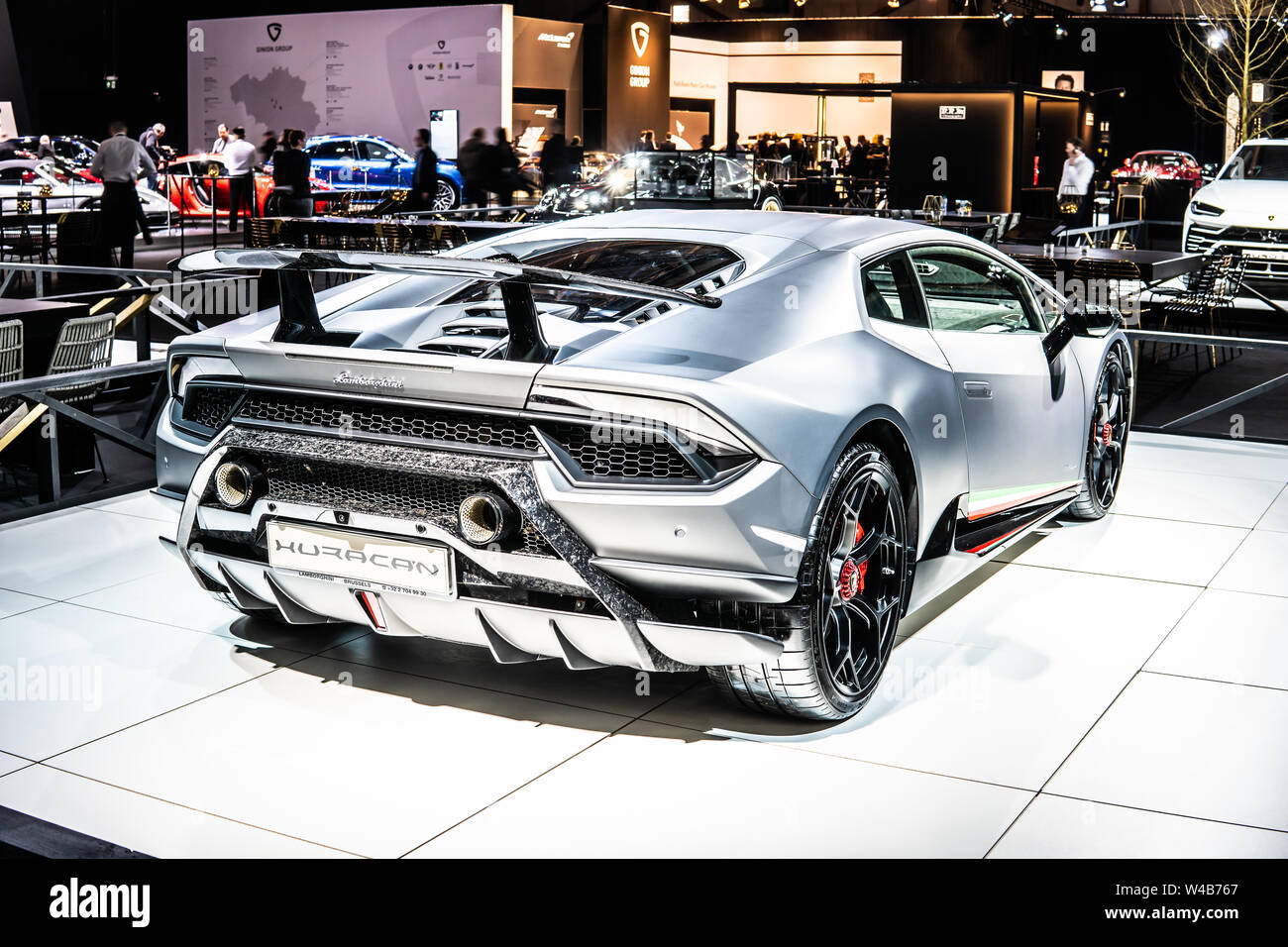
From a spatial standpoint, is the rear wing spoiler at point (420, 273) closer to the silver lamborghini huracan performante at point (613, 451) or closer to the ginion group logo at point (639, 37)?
the silver lamborghini huracan performante at point (613, 451)

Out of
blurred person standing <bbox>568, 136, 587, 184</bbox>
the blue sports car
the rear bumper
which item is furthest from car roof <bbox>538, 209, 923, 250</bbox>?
the blue sports car

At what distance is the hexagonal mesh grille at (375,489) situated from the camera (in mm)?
3391

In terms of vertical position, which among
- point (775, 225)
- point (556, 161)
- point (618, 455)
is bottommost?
point (618, 455)

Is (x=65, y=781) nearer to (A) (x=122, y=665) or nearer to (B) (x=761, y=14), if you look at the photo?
(A) (x=122, y=665)

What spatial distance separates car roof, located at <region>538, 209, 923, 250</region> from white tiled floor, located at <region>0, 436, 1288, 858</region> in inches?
53.4

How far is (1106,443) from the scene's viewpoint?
594 cm

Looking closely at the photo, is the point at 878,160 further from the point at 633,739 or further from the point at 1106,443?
the point at 633,739

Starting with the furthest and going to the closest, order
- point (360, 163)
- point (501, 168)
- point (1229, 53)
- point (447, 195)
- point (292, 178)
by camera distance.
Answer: point (1229, 53) → point (360, 163) → point (447, 195) → point (501, 168) → point (292, 178)

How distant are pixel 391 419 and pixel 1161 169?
1202 inches

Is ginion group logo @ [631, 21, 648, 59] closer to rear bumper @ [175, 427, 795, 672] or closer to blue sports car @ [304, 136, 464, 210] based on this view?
blue sports car @ [304, 136, 464, 210]

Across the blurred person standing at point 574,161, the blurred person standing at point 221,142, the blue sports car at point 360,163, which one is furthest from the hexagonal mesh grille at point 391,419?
the blurred person standing at point 221,142

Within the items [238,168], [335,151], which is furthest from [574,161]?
[238,168]

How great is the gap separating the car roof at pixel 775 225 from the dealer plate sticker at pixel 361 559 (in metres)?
1.53
